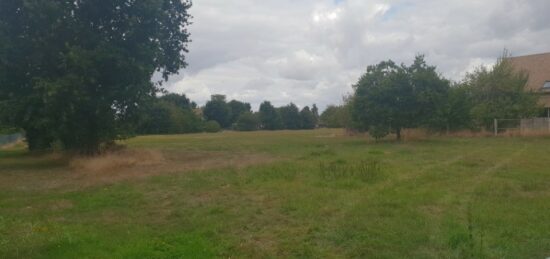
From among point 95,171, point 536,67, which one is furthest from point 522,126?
point 95,171

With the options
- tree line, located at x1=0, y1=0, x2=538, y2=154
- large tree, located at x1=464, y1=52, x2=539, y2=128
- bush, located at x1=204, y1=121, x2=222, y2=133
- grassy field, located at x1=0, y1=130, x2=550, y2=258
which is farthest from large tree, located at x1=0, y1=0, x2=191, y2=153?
bush, located at x1=204, y1=121, x2=222, y2=133

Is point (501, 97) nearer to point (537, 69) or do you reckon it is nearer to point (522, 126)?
point (522, 126)

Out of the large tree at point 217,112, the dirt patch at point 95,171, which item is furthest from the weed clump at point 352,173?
the large tree at point 217,112

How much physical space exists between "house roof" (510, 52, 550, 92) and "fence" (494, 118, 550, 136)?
9291 millimetres

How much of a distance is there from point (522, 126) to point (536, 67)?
48.8 feet

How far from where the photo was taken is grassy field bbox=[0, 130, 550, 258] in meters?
6.82

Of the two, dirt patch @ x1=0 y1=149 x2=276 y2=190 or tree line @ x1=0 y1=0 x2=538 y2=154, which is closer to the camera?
dirt patch @ x1=0 y1=149 x2=276 y2=190

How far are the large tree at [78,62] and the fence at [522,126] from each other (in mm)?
25999

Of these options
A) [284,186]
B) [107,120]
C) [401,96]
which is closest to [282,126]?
[401,96]

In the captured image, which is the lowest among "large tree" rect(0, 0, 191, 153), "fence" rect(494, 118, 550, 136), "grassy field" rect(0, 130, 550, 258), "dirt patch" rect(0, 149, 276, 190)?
"grassy field" rect(0, 130, 550, 258)

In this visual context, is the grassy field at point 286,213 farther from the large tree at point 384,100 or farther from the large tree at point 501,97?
the large tree at point 501,97

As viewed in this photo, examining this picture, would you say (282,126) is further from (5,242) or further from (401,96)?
(5,242)

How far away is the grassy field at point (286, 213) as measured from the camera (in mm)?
6824

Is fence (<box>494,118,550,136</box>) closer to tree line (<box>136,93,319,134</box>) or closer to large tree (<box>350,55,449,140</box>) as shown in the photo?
large tree (<box>350,55,449,140</box>)
